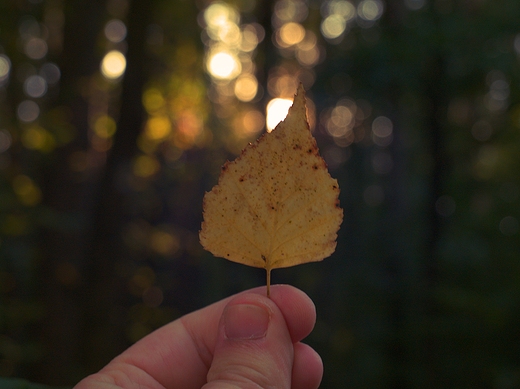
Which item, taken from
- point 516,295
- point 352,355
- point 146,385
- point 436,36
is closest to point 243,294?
point 146,385

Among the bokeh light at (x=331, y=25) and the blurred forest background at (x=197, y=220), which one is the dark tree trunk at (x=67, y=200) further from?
the bokeh light at (x=331, y=25)

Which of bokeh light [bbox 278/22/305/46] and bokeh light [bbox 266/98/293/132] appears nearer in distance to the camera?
bokeh light [bbox 266/98/293/132]

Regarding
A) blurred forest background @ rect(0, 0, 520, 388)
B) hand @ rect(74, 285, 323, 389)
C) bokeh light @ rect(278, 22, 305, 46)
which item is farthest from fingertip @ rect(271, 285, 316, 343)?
bokeh light @ rect(278, 22, 305, 46)

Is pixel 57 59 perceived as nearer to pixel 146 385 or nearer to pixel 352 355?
pixel 146 385

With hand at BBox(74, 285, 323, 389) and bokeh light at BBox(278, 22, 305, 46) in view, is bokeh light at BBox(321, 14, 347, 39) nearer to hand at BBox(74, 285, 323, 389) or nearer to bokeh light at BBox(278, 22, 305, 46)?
bokeh light at BBox(278, 22, 305, 46)

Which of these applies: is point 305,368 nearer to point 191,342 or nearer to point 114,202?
point 191,342

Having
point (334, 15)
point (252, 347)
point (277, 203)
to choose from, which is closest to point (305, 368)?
point (252, 347)
